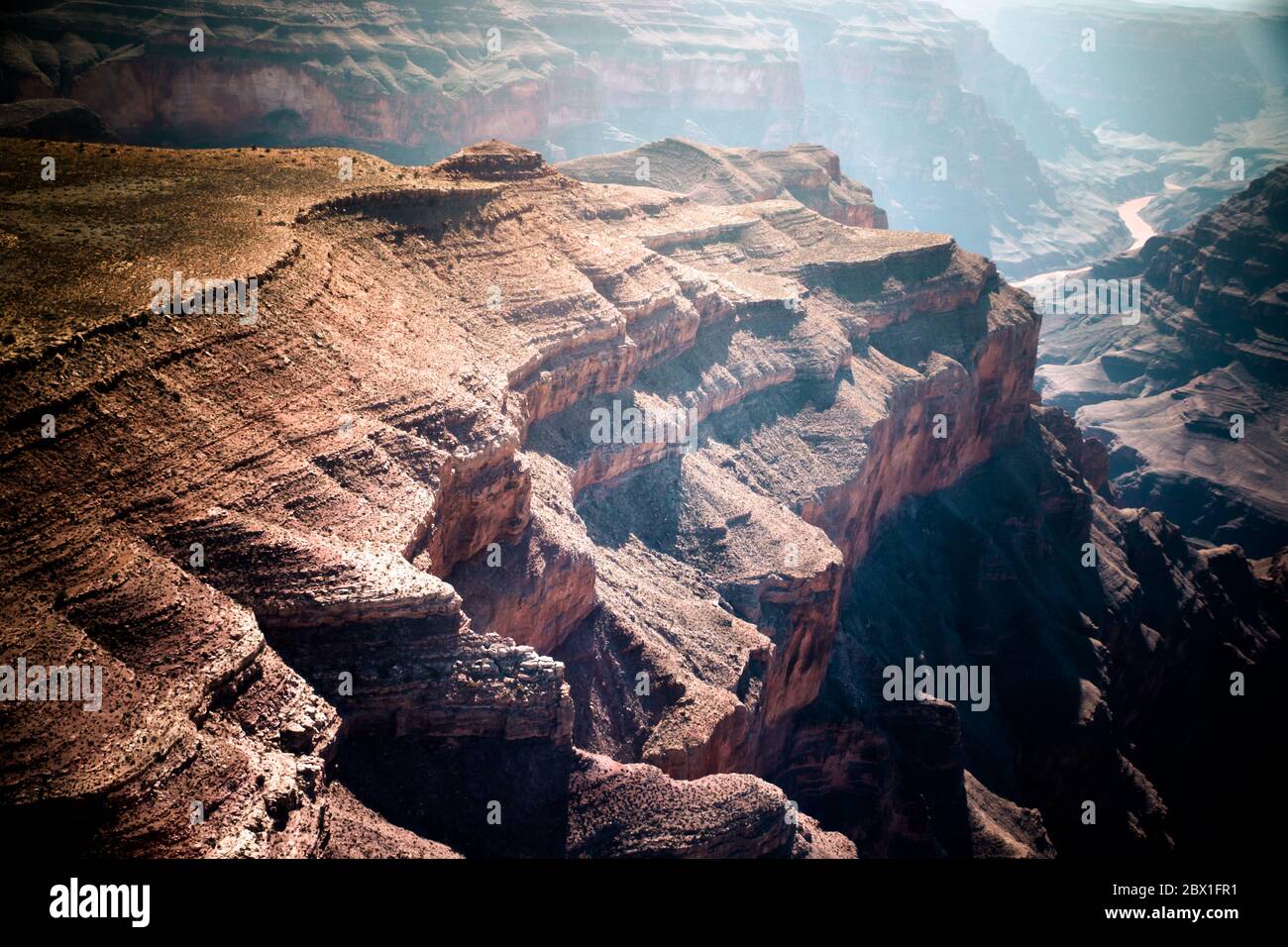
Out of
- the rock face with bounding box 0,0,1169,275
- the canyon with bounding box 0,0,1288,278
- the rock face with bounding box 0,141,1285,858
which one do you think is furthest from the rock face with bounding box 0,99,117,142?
the rock face with bounding box 0,141,1285,858

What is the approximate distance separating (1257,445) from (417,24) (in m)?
111

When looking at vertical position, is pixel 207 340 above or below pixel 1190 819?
above

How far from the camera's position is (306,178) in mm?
41875

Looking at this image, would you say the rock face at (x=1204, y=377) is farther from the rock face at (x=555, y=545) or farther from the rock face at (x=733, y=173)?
the rock face at (x=733, y=173)

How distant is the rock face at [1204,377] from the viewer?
93000 mm

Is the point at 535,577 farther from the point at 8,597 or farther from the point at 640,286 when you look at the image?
the point at 640,286

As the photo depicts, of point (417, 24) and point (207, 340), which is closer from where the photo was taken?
point (207, 340)

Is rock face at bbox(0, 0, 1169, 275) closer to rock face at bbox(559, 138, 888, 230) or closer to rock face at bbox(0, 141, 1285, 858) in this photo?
rock face at bbox(559, 138, 888, 230)

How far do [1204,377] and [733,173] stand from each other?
2379 inches

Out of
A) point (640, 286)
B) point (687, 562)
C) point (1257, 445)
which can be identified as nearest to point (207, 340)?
point (687, 562)

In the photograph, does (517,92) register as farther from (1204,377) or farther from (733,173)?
(1204,377)

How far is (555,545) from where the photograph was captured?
34156 millimetres

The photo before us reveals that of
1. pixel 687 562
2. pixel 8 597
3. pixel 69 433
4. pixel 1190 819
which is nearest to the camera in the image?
pixel 8 597

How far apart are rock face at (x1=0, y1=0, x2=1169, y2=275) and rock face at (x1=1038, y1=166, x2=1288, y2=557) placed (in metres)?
40.0
